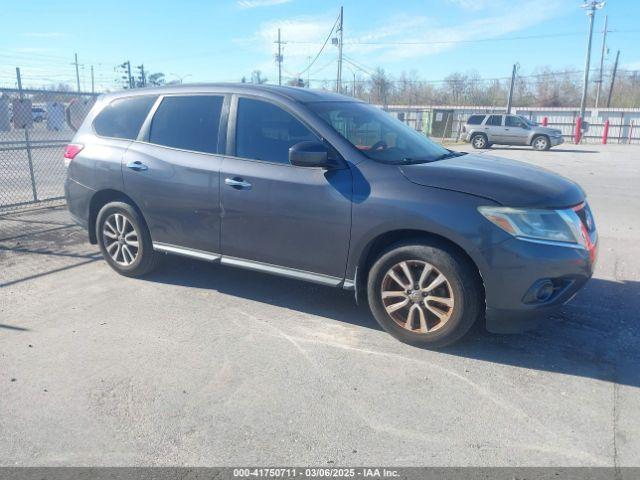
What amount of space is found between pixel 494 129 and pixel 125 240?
25321mm

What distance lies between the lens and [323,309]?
183 inches

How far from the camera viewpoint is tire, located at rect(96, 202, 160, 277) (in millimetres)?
5172

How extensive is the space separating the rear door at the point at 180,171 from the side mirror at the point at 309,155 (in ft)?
2.93

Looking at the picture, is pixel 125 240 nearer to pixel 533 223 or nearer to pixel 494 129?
pixel 533 223

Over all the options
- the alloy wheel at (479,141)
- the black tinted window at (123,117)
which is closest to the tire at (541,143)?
the alloy wheel at (479,141)

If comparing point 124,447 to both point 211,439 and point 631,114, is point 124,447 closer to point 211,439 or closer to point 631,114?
point 211,439

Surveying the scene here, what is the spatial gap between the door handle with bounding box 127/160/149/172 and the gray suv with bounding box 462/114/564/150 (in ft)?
82.0

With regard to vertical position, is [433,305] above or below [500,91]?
below

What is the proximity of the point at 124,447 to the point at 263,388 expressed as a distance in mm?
893

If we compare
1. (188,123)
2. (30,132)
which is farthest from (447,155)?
(30,132)

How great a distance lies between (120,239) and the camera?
17.5ft

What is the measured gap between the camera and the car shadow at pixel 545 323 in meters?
3.68

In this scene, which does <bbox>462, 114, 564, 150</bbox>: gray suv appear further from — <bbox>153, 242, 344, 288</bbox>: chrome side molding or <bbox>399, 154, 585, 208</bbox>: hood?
<bbox>153, 242, 344, 288</bbox>: chrome side molding

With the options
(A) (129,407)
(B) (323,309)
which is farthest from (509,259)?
(A) (129,407)
